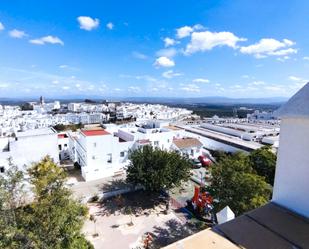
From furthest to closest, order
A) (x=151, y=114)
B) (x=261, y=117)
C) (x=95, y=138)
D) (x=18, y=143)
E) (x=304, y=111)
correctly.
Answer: (x=151, y=114) → (x=261, y=117) → (x=95, y=138) → (x=18, y=143) → (x=304, y=111)

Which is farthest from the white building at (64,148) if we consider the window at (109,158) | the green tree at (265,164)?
the green tree at (265,164)

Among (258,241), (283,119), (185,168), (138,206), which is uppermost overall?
(283,119)

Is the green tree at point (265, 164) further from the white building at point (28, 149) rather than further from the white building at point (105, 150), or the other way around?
the white building at point (28, 149)

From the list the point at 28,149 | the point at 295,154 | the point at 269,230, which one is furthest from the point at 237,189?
the point at 28,149

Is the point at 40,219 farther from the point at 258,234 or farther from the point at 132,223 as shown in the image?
the point at 258,234

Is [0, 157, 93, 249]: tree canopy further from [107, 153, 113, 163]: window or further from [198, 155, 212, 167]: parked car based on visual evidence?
[198, 155, 212, 167]: parked car

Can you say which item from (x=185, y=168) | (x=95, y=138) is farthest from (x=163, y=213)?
(x=95, y=138)

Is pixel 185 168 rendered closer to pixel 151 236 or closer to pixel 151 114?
pixel 151 236
